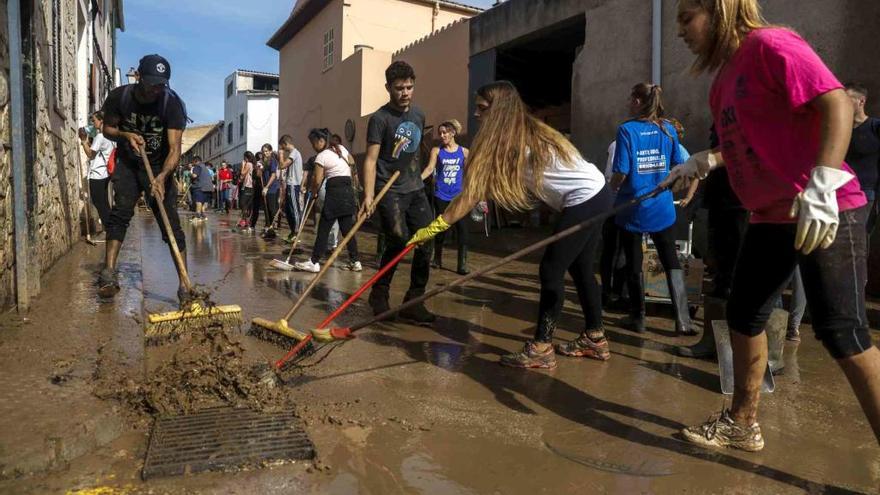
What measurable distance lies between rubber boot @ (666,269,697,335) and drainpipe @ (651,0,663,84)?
16.0 ft

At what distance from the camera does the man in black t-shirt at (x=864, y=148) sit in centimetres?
389

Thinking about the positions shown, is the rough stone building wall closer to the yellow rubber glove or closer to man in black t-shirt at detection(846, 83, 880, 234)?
the yellow rubber glove

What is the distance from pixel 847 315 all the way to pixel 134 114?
465 cm

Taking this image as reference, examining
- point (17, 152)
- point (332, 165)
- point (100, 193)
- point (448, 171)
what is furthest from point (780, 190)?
point (100, 193)

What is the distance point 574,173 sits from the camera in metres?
3.49

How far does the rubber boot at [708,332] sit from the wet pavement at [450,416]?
0.31 feet

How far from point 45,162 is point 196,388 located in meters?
4.15

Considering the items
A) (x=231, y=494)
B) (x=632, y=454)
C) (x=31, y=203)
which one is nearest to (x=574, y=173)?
(x=632, y=454)

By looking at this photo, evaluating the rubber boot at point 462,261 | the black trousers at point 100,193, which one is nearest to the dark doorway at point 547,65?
the rubber boot at point 462,261

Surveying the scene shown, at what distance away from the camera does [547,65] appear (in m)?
13.6

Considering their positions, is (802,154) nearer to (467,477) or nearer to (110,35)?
(467,477)

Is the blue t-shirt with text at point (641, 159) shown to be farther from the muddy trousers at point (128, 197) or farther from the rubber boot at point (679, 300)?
the muddy trousers at point (128, 197)

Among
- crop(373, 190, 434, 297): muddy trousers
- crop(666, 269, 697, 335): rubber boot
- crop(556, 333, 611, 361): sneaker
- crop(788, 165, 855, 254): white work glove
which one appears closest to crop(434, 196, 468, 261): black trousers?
crop(373, 190, 434, 297): muddy trousers

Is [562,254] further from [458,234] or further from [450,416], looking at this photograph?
[458,234]
